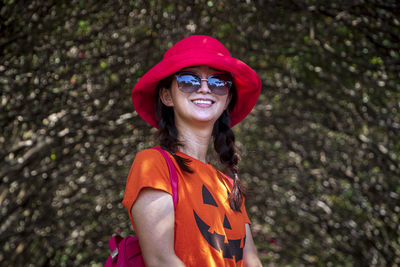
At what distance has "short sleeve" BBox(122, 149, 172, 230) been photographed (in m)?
1.75

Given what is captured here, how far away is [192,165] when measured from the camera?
202 centimetres

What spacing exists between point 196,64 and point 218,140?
0.56 metres

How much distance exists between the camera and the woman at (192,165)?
1743mm

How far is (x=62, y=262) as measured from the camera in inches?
230

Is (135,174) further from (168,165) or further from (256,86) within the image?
(256,86)

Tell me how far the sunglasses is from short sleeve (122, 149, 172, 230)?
39 cm

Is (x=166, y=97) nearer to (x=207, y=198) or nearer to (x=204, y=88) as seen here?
(x=204, y=88)

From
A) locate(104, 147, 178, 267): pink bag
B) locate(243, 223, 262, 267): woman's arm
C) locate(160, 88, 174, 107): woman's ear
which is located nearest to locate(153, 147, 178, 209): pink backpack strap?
locate(104, 147, 178, 267): pink bag

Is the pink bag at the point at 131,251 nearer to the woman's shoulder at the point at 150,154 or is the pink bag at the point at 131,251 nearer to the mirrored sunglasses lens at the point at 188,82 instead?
the woman's shoulder at the point at 150,154

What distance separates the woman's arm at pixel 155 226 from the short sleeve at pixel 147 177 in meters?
0.02

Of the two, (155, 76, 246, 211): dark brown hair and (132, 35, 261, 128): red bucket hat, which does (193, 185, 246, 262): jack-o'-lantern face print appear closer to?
(155, 76, 246, 211): dark brown hair

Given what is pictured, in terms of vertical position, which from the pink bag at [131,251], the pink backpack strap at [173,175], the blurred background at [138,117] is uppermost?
the pink backpack strap at [173,175]

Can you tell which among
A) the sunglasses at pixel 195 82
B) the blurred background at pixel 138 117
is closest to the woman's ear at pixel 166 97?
the sunglasses at pixel 195 82

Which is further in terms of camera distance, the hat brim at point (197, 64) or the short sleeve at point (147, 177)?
the hat brim at point (197, 64)
